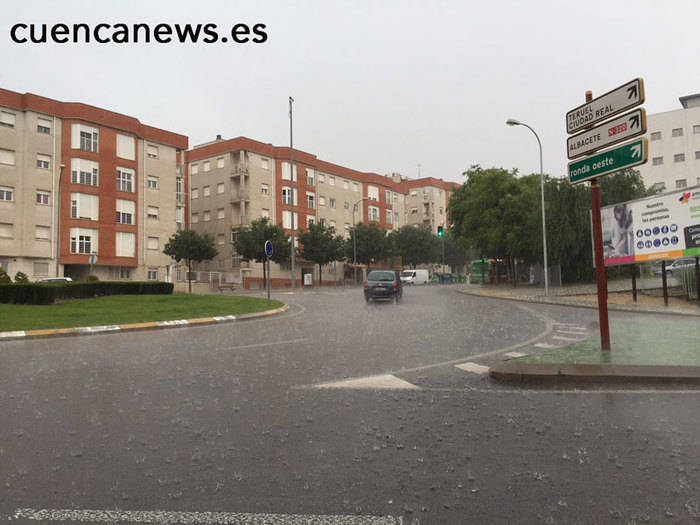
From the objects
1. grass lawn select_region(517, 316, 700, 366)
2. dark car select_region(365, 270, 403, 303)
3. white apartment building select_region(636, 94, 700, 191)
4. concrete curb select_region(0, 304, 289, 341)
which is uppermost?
white apartment building select_region(636, 94, 700, 191)

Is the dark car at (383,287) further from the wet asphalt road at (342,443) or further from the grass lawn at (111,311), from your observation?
the wet asphalt road at (342,443)

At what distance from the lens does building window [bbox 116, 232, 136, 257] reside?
156 feet

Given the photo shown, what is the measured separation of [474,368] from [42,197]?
45379 mm

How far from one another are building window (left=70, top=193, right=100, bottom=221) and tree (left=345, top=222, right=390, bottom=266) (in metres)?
30.0

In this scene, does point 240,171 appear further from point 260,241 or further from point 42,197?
point 42,197

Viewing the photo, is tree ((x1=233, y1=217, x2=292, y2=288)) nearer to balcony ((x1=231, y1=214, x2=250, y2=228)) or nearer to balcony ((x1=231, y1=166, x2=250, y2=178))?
balcony ((x1=231, y1=214, x2=250, y2=228))

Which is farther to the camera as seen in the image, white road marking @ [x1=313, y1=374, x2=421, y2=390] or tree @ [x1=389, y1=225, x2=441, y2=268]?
tree @ [x1=389, y1=225, x2=441, y2=268]

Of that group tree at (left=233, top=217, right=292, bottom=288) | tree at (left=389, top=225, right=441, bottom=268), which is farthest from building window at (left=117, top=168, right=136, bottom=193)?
tree at (left=389, top=225, right=441, bottom=268)

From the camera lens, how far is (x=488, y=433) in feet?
13.6

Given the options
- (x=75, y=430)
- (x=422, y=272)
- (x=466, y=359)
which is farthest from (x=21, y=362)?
(x=422, y=272)

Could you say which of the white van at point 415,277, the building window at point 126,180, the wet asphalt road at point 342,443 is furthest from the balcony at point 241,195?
the wet asphalt road at point 342,443

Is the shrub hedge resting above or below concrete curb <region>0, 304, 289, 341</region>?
above

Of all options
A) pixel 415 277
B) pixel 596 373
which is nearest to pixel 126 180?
pixel 415 277

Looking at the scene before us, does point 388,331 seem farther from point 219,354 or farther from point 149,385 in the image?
point 149,385
